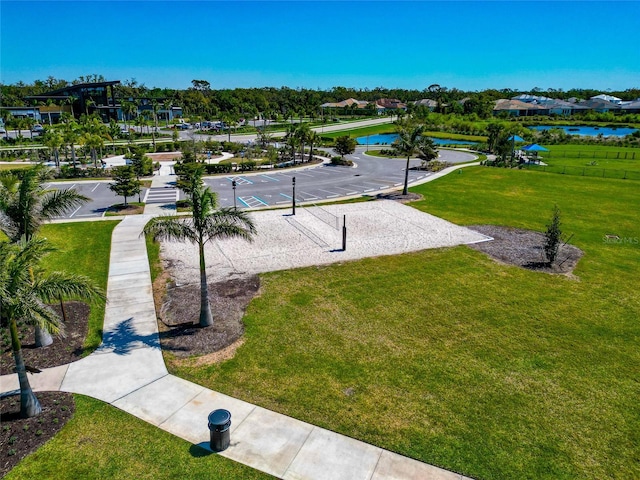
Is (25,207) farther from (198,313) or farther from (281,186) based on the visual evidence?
(281,186)

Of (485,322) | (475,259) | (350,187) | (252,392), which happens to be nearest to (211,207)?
(252,392)

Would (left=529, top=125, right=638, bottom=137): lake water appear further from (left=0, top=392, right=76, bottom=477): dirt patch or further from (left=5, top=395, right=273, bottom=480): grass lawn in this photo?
(left=0, top=392, right=76, bottom=477): dirt patch

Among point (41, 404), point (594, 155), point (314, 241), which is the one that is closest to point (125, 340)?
point (41, 404)

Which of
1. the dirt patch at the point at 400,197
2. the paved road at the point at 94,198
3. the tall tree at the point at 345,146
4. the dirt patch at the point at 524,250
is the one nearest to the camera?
the dirt patch at the point at 524,250

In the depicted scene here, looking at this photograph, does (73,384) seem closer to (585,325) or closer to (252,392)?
(252,392)

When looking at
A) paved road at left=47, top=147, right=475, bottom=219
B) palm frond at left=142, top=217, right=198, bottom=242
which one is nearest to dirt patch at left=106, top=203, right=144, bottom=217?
paved road at left=47, top=147, right=475, bottom=219

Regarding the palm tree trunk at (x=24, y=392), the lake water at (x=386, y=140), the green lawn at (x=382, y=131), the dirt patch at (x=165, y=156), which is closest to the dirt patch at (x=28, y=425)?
the palm tree trunk at (x=24, y=392)

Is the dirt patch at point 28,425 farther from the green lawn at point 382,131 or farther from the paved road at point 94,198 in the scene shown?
the green lawn at point 382,131
